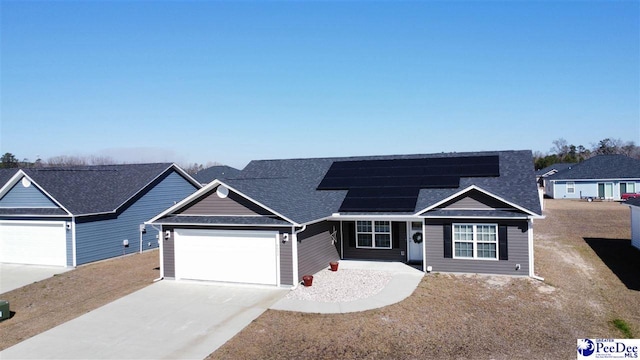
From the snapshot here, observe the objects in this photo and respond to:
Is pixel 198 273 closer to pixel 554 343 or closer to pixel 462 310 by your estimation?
pixel 462 310

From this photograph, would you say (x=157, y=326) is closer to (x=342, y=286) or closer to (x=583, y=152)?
(x=342, y=286)

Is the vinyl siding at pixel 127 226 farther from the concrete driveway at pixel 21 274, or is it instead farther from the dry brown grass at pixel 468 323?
the dry brown grass at pixel 468 323

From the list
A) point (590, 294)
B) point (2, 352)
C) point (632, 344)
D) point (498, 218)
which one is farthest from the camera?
point (498, 218)

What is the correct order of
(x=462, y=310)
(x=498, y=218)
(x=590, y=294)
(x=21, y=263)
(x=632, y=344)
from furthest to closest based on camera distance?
(x=21, y=263) → (x=498, y=218) → (x=590, y=294) → (x=462, y=310) → (x=632, y=344)

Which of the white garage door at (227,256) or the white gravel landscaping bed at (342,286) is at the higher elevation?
the white garage door at (227,256)

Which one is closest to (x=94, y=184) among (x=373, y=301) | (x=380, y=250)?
(x=380, y=250)

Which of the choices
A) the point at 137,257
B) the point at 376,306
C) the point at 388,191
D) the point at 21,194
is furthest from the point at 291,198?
the point at 21,194

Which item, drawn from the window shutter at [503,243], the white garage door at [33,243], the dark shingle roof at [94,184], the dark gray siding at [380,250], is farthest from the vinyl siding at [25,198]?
the window shutter at [503,243]
